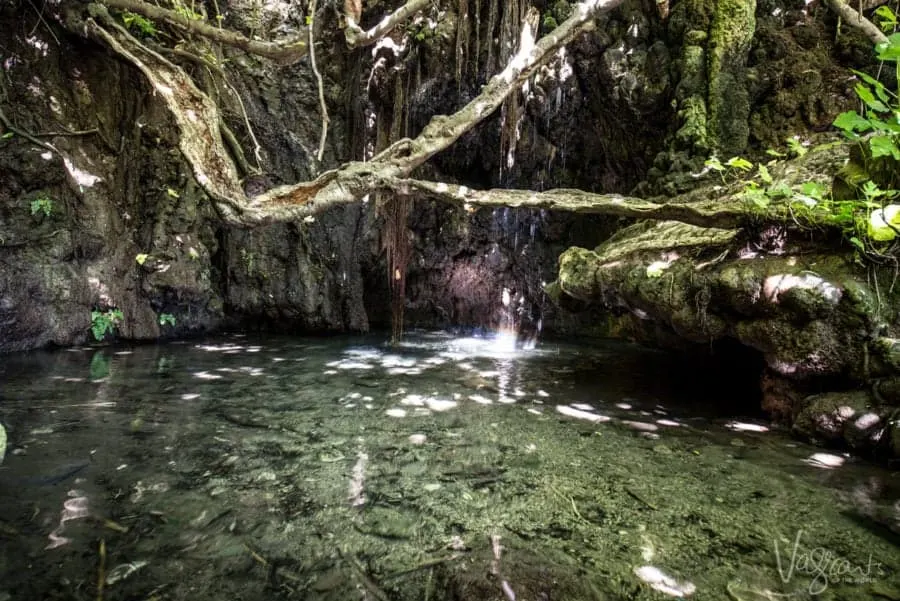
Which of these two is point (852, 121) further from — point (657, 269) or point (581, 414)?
point (581, 414)

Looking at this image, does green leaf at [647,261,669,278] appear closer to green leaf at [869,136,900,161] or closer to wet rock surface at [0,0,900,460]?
wet rock surface at [0,0,900,460]

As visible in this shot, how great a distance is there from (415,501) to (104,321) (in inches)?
302

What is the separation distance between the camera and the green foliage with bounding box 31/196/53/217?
6.60 meters

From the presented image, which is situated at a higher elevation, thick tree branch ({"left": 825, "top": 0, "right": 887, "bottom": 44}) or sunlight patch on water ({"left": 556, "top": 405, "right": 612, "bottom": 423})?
thick tree branch ({"left": 825, "top": 0, "right": 887, "bottom": 44})

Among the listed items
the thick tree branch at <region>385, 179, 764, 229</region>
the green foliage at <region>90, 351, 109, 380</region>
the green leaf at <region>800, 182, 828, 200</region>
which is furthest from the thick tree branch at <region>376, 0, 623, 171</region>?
the green foliage at <region>90, 351, 109, 380</region>

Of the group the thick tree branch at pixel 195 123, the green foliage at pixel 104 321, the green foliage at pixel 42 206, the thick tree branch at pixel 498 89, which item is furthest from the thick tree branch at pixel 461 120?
the green foliage at pixel 104 321

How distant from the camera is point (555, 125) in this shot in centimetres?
1063

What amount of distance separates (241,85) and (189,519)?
994 cm

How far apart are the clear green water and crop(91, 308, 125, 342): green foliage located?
2.95 meters

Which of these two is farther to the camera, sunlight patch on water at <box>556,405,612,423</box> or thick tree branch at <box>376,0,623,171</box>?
thick tree branch at <box>376,0,623,171</box>

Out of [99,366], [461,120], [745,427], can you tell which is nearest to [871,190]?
[745,427]

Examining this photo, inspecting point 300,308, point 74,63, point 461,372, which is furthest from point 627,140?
point 74,63

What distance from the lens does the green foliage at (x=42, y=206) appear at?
6602 mm

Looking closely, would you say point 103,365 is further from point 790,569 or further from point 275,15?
point 275,15
